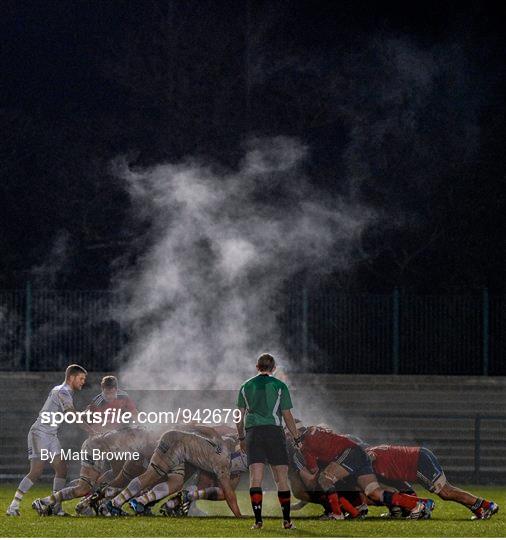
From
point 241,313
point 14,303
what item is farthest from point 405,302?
point 14,303

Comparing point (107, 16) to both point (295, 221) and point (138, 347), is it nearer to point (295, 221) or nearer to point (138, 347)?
point (295, 221)

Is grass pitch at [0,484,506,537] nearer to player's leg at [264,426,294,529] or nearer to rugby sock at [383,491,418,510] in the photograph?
rugby sock at [383,491,418,510]

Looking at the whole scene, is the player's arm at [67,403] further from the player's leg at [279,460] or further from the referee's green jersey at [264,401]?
the player's leg at [279,460]

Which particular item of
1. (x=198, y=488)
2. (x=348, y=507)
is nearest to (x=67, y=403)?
(x=198, y=488)

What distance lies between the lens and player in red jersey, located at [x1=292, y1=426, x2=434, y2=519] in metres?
15.3

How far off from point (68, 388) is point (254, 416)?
8.22 feet

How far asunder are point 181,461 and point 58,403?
1619 millimetres

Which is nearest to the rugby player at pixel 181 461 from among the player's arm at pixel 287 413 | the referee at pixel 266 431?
the referee at pixel 266 431

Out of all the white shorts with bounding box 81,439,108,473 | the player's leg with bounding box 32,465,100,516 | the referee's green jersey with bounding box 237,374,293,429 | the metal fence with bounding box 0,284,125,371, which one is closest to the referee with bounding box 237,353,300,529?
the referee's green jersey with bounding box 237,374,293,429

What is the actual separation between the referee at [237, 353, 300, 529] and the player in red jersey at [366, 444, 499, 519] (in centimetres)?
157

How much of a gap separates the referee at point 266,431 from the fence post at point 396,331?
54.9 ft

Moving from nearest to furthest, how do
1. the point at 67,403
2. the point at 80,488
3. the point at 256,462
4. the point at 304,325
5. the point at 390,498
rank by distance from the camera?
the point at 256,462 → the point at 390,498 → the point at 80,488 → the point at 67,403 → the point at 304,325

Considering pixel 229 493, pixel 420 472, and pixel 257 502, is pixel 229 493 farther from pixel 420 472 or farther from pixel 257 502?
pixel 420 472

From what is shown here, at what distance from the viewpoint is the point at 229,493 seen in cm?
1532
